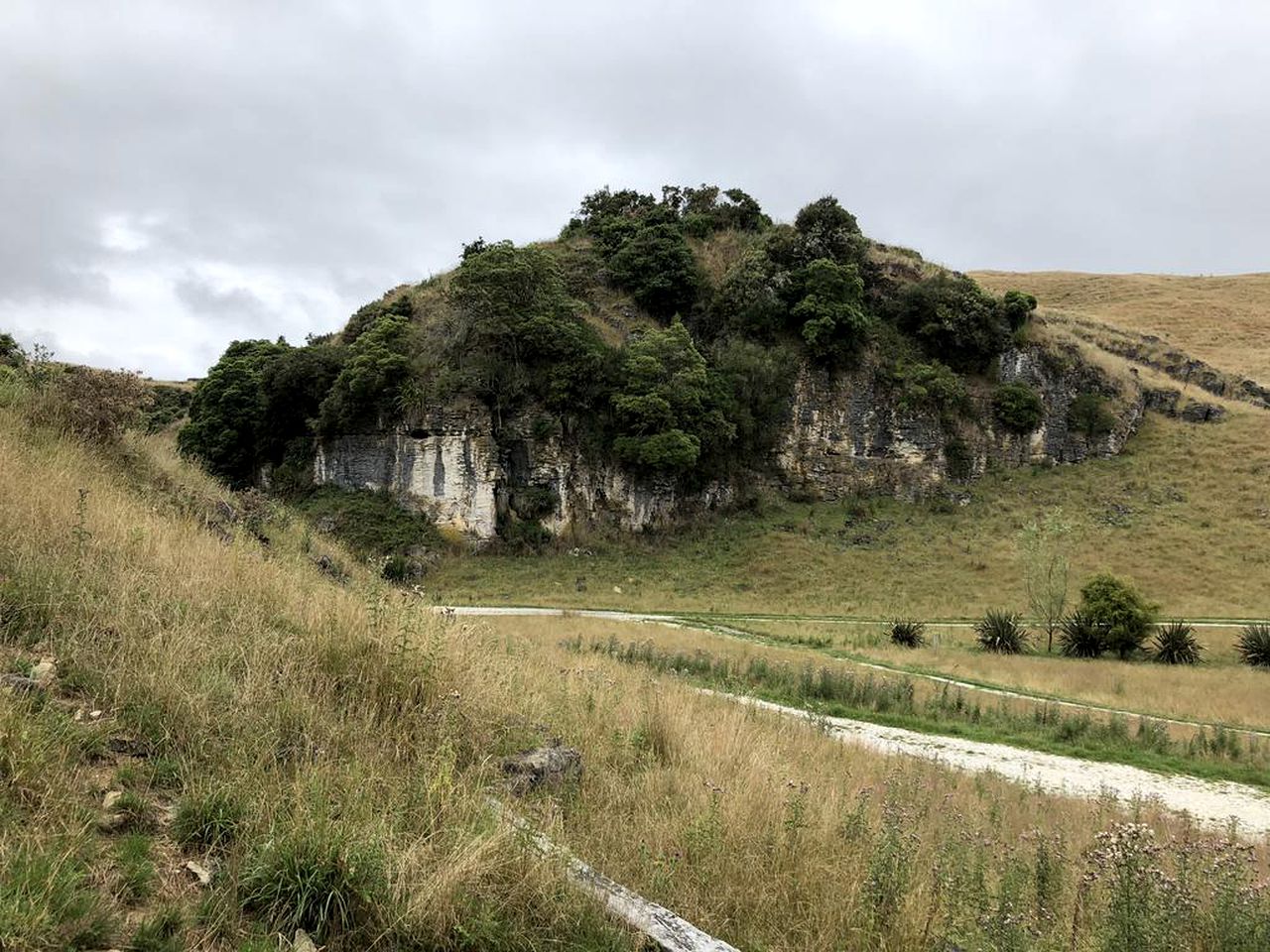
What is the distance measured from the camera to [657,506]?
45219 millimetres

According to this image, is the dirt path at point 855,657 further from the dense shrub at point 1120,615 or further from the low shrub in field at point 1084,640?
the dense shrub at point 1120,615

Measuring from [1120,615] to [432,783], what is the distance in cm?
2928

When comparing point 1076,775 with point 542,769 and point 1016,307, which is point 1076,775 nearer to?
point 542,769

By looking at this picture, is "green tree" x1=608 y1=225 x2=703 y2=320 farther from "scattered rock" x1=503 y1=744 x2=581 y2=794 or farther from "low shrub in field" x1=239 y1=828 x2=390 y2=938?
"low shrub in field" x1=239 y1=828 x2=390 y2=938

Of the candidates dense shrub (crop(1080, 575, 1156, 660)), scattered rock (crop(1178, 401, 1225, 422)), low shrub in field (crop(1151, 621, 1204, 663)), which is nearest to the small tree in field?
dense shrub (crop(1080, 575, 1156, 660))

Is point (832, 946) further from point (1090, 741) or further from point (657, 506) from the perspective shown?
point (657, 506)

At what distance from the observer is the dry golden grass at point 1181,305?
7695 cm

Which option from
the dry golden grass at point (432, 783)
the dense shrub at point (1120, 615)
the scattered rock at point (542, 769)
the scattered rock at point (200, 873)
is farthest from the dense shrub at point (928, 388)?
the scattered rock at point (200, 873)

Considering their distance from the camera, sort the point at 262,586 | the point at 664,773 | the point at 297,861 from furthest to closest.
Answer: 1. the point at 262,586
2. the point at 664,773
3. the point at 297,861

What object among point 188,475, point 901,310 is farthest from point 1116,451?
point 188,475

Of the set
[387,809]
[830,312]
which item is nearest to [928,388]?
[830,312]

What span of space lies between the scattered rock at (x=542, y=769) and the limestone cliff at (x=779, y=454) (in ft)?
121

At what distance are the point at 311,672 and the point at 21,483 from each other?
4.06 meters

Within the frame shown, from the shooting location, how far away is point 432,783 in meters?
4.23
